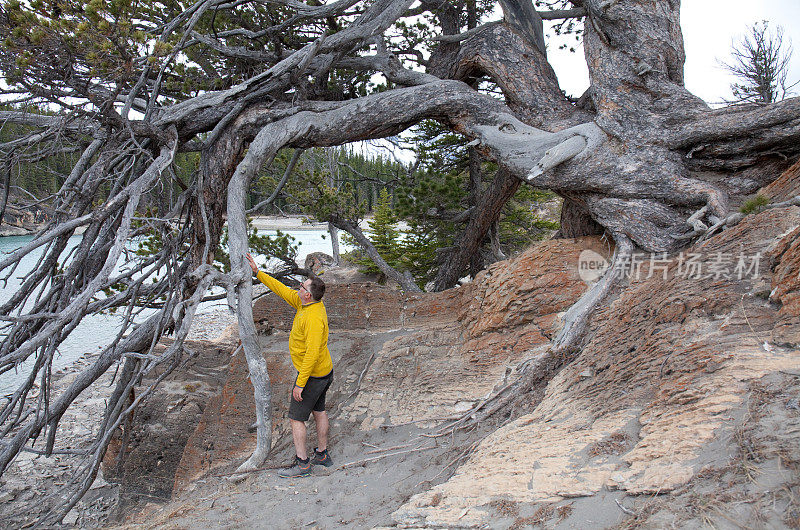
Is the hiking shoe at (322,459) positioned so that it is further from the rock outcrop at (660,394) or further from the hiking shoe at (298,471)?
the rock outcrop at (660,394)

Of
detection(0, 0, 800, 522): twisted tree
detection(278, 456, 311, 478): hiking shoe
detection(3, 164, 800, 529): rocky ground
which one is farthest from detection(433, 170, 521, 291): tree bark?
detection(278, 456, 311, 478): hiking shoe

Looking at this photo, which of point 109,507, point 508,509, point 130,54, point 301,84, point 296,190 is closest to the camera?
point 508,509

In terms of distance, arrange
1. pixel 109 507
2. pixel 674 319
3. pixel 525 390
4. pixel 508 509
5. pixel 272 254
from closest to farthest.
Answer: pixel 508 509
pixel 674 319
pixel 525 390
pixel 109 507
pixel 272 254

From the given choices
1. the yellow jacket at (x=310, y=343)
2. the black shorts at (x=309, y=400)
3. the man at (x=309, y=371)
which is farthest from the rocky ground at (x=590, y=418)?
the yellow jacket at (x=310, y=343)

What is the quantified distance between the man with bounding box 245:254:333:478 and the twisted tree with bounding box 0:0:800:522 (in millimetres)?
388

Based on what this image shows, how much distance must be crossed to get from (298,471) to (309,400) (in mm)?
610

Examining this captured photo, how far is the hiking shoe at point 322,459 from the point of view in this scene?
467 cm

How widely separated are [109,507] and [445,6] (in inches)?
326

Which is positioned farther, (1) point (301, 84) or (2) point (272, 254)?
(2) point (272, 254)

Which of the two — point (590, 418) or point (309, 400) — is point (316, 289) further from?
point (590, 418)

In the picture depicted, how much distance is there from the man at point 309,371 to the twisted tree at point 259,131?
15.3 inches

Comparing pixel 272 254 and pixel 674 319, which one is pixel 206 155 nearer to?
pixel 272 254

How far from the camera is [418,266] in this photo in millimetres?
11961

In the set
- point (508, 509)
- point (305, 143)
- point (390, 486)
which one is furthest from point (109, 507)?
point (508, 509)
